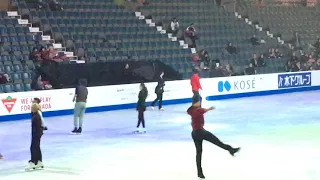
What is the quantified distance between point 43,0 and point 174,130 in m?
13.0

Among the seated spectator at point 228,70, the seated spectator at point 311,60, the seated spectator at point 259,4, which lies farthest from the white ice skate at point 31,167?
the seated spectator at point 259,4

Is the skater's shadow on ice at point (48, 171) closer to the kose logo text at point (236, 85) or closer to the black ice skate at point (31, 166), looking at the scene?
Answer: the black ice skate at point (31, 166)

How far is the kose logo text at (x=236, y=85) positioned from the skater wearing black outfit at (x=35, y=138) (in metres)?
17.9

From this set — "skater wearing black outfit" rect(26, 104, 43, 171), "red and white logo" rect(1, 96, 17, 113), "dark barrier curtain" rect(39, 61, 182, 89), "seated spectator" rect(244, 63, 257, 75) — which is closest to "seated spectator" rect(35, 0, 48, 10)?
"dark barrier curtain" rect(39, 61, 182, 89)

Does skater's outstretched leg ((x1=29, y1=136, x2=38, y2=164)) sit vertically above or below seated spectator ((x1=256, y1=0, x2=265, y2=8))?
below

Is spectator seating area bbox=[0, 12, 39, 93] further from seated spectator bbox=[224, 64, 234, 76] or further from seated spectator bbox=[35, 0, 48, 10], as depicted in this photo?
seated spectator bbox=[224, 64, 234, 76]

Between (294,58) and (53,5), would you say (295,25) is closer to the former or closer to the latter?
(294,58)

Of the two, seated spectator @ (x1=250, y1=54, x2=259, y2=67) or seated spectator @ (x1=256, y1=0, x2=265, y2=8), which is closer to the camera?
seated spectator @ (x1=250, y1=54, x2=259, y2=67)

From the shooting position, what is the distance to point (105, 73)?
942 inches

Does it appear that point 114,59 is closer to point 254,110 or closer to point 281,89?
point 254,110

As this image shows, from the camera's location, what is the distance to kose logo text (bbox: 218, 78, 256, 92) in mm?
28312

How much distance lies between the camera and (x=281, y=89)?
1251 inches

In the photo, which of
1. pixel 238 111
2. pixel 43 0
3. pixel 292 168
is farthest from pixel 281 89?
pixel 292 168

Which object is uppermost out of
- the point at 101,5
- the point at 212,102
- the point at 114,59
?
the point at 101,5
